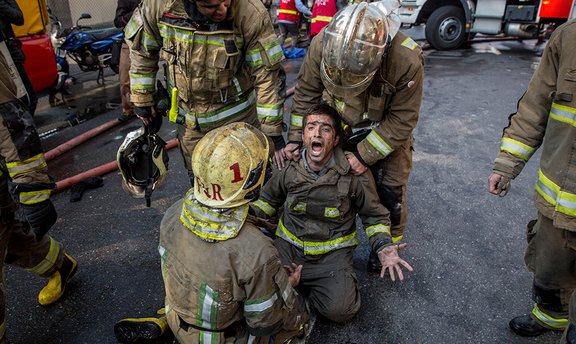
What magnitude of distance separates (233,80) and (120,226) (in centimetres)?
175

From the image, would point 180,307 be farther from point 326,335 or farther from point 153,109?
point 153,109

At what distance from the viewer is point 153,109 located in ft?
9.73

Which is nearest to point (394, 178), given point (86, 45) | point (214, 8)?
point (214, 8)

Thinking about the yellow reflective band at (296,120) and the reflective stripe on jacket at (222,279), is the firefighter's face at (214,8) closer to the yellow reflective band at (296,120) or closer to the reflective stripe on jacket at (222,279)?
the yellow reflective band at (296,120)

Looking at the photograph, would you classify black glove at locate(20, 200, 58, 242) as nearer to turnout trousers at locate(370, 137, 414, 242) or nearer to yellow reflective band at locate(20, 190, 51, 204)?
yellow reflective band at locate(20, 190, 51, 204)

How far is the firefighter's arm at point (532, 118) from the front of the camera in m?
2.00

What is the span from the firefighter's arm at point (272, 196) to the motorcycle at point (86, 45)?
4.89 metres

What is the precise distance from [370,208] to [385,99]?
2.35 feet

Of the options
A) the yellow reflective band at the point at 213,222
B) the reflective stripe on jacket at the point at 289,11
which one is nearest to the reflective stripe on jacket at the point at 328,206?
the yellow reflective band at the point at 213,222

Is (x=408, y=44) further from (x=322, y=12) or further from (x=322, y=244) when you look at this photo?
(x=322, y=12)

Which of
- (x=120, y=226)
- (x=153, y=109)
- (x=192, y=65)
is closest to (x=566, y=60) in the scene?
(x=192, y=65)

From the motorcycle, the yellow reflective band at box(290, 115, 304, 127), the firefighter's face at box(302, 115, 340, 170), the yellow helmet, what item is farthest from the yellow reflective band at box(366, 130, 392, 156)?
the motorcycle

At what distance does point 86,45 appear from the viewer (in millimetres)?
6625

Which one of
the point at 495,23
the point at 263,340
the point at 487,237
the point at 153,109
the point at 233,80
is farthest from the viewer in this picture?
the point at 495,23
